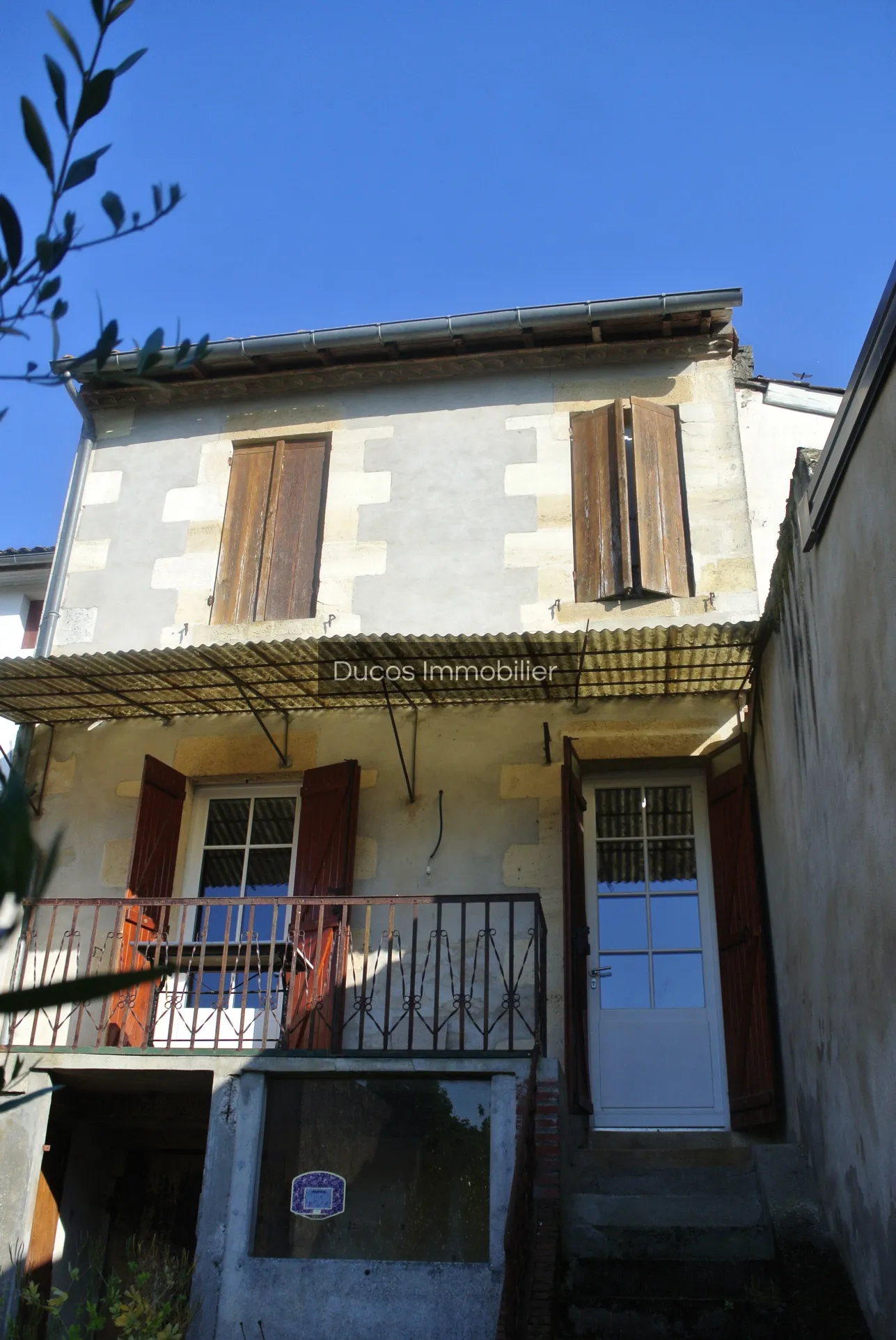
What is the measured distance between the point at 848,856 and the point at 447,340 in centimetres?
536

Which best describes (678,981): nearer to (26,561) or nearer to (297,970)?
(297,970)

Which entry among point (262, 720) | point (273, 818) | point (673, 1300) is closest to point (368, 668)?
point (262, 720)

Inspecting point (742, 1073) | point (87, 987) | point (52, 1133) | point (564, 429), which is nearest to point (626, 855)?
point (742, 1073)

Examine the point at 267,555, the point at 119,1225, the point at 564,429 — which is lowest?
the point at 119,1225

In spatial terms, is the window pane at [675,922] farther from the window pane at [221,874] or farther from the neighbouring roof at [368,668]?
the window pane at [221,874]

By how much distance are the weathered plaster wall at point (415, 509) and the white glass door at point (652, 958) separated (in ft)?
4.16

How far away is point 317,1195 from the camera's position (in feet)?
19.9

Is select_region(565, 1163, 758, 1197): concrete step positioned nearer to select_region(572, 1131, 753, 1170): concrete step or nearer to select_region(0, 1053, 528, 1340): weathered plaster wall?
select_region(572, 1131, 753, 1170): concrete step

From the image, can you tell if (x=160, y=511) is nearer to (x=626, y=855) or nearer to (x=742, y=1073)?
(x=626, y=855)

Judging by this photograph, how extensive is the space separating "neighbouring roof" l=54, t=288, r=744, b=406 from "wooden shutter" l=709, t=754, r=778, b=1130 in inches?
129

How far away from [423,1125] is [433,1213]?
0.42 m

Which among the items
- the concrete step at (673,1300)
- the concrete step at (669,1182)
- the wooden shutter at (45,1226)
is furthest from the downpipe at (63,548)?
the concrete step at (673,1300)

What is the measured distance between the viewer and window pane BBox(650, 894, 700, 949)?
24.8 ft

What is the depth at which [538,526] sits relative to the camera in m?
8.47
